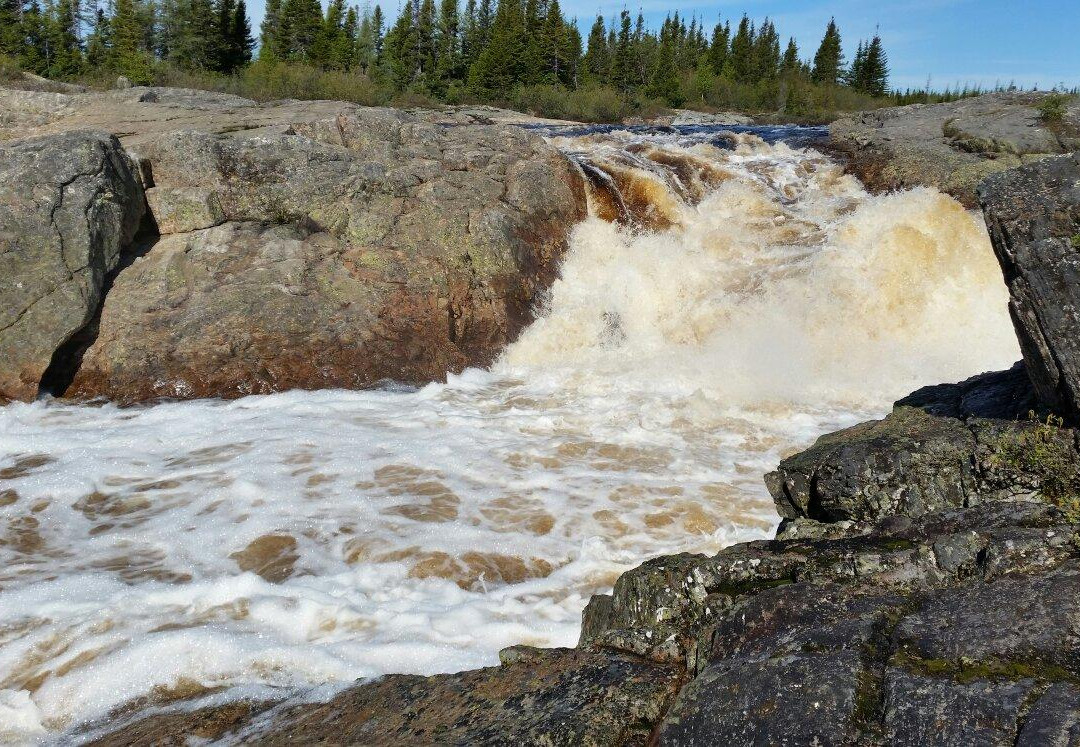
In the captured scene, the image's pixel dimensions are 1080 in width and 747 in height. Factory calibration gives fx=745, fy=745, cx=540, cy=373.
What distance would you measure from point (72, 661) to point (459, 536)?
98.9 inches

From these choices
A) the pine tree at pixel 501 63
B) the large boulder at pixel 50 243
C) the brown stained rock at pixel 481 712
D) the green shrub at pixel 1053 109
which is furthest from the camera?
the pine tree at pixel 501 63

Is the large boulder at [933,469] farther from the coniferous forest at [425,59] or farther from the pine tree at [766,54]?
the pine tree at [766,54]

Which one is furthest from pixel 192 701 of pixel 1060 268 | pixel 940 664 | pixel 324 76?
pixel 324 76

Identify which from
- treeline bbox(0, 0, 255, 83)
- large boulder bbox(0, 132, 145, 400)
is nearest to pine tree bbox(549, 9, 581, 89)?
treeline bbox(0, 0, 255, 83)

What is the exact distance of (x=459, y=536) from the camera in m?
5.55

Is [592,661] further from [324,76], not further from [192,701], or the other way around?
[324,76]

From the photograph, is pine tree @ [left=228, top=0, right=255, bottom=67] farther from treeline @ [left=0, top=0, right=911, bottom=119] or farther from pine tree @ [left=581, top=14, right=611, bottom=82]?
pine tree @ [left=581, top=14, right=611, bottom=82]

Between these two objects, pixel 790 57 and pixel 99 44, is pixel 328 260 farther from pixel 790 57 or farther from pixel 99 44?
pixel 790 57

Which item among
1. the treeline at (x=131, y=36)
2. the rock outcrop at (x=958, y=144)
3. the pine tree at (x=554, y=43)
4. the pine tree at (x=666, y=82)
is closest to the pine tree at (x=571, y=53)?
the pine tree at (x=554, y=43)

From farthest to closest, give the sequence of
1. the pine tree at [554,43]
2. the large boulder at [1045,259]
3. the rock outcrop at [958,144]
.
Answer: the pine tree at [554,43], the rock outcrop at [958,144], the large boulder at [1045,259]

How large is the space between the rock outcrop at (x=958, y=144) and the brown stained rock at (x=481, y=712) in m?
12.6

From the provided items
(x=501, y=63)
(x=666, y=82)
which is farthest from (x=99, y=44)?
(x=666, y=82)

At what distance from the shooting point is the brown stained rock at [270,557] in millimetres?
5000

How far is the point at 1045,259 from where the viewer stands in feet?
13.5
